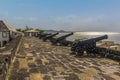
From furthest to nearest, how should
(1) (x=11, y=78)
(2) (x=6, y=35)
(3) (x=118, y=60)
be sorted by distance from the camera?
(2) (x=6, y=35)
(3) (x=118, y=60)
(1) (x=11, y=78)

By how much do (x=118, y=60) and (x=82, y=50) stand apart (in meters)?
3.64

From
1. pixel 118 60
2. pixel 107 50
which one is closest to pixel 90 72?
Result: pixel 118 60

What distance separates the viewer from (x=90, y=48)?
18.3 m

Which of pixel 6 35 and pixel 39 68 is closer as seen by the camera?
pixel 39 68

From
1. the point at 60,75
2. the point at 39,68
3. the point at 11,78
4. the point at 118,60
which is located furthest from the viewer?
the point at 118,60

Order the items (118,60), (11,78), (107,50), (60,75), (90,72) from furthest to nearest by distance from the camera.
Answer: (107,50) → (118,60) → (90,72) → (60,75) → (11,78)

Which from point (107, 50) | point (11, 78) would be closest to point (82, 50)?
point (107, 50)

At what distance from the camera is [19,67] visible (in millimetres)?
12078

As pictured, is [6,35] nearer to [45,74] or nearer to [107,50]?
Answer: [107,50]

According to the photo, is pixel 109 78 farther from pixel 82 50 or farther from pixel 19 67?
pixel 82 50

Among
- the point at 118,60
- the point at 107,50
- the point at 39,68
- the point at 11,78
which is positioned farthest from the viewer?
the point at 107,50

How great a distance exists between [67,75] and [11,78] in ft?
9.05

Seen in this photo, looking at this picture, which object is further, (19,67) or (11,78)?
(19,67)

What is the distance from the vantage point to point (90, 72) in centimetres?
1093
